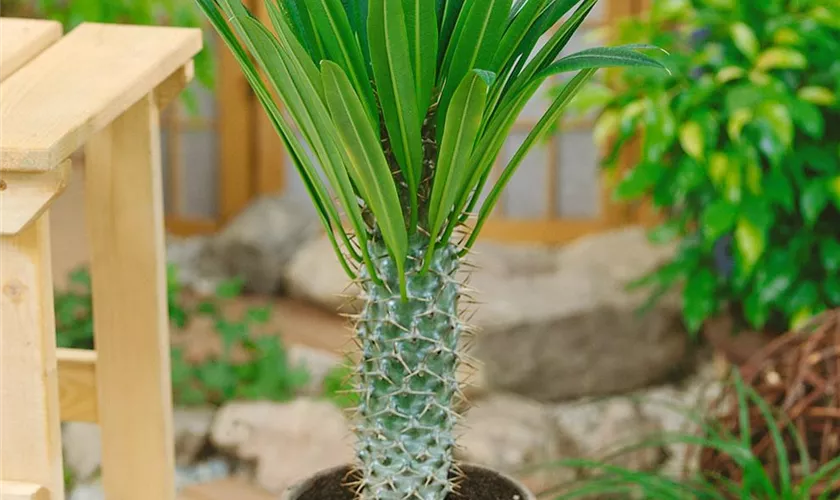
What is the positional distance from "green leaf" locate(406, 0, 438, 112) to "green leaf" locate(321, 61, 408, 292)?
49mm

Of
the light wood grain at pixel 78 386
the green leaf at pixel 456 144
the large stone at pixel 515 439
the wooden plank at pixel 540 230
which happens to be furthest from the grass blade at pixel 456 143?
the wooden plank at pixel 540 230

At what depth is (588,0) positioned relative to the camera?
68cm

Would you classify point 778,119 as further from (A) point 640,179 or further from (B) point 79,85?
(B) point 79,85

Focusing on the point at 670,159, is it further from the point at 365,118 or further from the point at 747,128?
the point at 365,118

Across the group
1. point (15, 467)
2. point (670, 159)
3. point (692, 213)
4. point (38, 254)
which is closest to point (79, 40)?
point (38, 254)

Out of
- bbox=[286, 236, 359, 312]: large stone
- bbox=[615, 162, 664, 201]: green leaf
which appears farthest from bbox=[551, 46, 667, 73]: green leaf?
bbox=[286, 236, 359, 312]: large stone

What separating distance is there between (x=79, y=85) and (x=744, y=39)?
146 centimetres

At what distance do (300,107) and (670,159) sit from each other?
1.69 m

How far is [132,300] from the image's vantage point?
3.38 feet

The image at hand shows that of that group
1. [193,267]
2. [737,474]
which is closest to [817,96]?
[737,474]

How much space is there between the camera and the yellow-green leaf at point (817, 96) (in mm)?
1923

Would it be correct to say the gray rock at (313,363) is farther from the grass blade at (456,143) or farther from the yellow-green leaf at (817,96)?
the grass blade at (456,143)

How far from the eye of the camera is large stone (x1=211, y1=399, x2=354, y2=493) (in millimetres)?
2361

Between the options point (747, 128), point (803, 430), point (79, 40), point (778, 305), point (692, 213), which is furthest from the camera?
point (692, 213)
